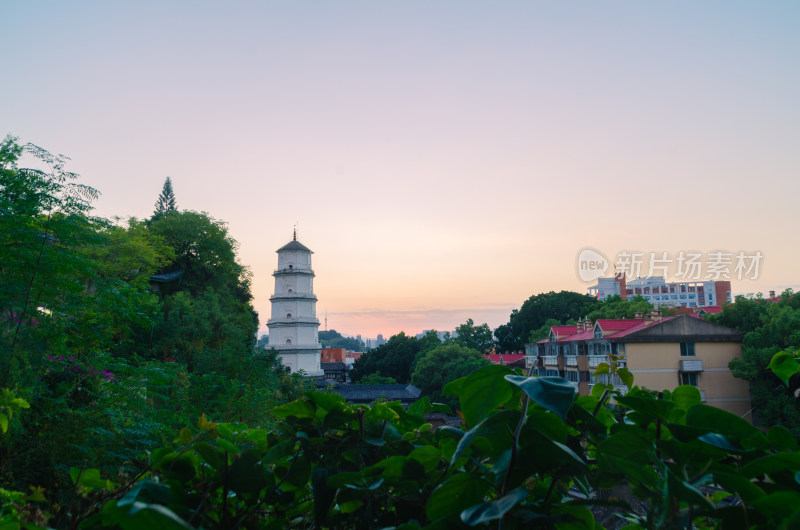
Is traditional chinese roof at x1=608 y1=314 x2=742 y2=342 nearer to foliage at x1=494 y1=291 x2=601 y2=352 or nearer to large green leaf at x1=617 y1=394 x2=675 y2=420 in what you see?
foliage at x1=494 y1=291 x2=601 y2=352

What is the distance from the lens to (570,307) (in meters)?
31.6

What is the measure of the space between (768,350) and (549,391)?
675 inches

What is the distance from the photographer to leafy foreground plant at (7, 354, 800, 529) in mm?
395

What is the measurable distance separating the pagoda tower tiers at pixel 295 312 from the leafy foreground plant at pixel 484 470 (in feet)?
84.0

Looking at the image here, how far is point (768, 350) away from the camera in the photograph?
14.0 metres

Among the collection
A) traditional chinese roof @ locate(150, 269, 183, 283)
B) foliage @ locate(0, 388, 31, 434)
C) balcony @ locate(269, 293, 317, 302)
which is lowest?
foliage @ locate(0, 388, 31, 434)

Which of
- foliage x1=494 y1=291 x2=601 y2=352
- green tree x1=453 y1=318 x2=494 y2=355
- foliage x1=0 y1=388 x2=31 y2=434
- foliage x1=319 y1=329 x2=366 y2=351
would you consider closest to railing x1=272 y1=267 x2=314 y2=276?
green tree x1=453 y1=318 x2=494 y2=355

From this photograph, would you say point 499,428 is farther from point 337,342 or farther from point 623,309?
point 337,342

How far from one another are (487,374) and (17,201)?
19.8ft

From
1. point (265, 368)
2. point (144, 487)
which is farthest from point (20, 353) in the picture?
point (265, 368)

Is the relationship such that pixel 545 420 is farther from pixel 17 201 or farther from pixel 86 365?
pixel 86 365

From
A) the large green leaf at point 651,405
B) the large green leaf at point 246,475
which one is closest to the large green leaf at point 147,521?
the large green leaf at point 246,475

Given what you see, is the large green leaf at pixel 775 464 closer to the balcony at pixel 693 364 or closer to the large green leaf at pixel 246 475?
the large green leaf at pixel 246 475

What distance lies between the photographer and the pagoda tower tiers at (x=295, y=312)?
2572 centimetres
